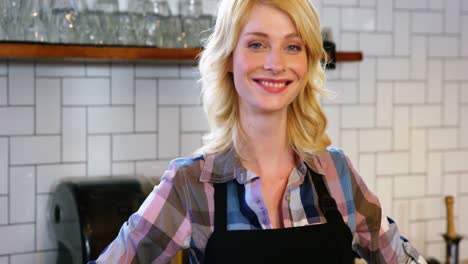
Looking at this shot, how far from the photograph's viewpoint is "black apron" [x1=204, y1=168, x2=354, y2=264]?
1.64 m

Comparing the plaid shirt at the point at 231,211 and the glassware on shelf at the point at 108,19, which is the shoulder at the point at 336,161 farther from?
the glassware on shelf at the point at 108,19

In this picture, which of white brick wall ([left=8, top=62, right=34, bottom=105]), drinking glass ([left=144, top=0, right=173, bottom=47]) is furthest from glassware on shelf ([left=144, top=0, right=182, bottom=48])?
white brick wall ([left=8, top=62, right=34, bottom=105])

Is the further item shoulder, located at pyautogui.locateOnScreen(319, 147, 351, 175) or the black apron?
shoulder, located at pyautogui.locateOnScreen(319, 147, 351, 175)

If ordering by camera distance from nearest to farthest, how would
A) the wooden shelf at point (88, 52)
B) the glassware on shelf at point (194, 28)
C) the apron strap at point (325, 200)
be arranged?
the apron strap at point (325, 200)
the wooden shelf at point (88, 52)
the glassware on shelf at point (194, 28)

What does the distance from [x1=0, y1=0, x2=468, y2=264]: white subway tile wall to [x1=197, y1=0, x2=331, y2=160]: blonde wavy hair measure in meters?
1.07

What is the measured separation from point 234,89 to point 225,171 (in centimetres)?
23

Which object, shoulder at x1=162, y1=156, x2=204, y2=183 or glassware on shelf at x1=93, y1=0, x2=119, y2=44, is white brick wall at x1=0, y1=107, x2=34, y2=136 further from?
shoulder at x1=162, y1=156, x2=204, y2=183

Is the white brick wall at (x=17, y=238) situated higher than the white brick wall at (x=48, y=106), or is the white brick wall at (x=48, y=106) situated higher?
the white brick wall at (x=48, y=106)

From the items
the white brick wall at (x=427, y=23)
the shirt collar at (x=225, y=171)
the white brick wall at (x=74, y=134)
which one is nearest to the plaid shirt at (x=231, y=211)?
the shirt collar at (x=225, y=171)

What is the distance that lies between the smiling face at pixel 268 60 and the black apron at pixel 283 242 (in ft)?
0.80

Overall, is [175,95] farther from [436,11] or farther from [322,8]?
[436,11]

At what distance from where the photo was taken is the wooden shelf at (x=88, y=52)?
2375mm

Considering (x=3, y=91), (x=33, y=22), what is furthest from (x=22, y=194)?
(x=33, y=22)

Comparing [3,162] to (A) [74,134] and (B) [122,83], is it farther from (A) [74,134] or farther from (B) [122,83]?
(B) [122,83]
